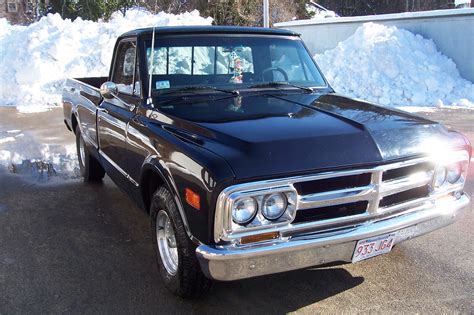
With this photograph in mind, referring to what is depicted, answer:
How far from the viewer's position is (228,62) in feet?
14.2

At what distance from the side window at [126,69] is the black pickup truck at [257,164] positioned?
70 mm

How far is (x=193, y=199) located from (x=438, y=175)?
67.7 inches

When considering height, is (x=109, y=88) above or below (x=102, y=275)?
above

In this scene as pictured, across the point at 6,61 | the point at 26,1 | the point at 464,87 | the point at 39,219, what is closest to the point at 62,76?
the point at 6,61

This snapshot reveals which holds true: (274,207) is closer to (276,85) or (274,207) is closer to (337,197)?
(337,197)

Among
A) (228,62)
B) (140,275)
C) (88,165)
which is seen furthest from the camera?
(88,165)

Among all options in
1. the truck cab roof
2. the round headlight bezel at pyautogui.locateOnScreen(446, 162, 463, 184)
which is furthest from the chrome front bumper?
the truck cab roof

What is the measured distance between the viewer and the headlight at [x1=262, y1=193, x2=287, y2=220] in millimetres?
2803

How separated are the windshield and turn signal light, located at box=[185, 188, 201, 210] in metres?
1.35

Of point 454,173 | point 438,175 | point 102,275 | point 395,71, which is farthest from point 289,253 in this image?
point 395,71

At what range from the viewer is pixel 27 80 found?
553 inches

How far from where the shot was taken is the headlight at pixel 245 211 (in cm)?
276

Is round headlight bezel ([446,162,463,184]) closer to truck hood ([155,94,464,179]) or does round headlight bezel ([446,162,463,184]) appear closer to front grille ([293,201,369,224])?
truck hood ([155,94,464,179])

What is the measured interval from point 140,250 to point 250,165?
1.98 m
